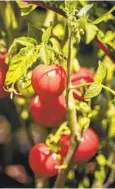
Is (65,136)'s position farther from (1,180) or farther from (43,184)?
(1,180)

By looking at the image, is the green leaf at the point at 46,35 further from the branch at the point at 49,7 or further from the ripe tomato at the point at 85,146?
the ripe tomato at the point at 85,146

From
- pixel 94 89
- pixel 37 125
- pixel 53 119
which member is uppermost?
pixel 94 89

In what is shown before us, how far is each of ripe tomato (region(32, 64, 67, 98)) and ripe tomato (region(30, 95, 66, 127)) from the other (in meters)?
0.08

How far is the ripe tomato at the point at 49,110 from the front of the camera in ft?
2.36

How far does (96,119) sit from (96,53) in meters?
0.11

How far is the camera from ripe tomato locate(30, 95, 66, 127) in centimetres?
72

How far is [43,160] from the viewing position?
0.77m

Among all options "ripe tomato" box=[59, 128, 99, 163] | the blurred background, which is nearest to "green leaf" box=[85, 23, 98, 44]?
the blurred background

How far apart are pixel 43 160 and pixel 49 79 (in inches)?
7.4

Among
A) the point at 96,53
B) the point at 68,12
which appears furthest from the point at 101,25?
the point at 68,12

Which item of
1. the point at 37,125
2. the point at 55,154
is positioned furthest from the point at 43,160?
the point at 37,125

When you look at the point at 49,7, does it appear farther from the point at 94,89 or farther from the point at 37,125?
the point at 37,125

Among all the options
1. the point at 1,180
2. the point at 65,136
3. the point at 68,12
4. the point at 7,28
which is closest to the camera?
the point at 68,12

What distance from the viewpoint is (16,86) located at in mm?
684
